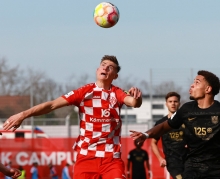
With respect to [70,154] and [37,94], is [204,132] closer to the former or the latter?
[70,154]

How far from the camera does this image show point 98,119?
839 cm

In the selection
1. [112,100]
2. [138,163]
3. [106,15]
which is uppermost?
[106,15]

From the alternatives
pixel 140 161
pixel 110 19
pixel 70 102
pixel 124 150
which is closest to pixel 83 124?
pixel 70 102

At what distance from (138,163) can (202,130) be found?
30.0 ft

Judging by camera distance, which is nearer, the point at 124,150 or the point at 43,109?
the point at 43,109

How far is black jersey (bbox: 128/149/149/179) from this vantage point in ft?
55.4

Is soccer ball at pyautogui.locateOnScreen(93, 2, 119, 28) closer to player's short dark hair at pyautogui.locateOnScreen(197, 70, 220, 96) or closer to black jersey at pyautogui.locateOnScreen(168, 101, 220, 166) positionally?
player's short dark hair at pyautogui.locateOnScreen(197, 70, 220, 96)

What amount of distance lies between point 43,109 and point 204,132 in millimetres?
2017

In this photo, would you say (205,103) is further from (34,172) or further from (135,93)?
(34,172)

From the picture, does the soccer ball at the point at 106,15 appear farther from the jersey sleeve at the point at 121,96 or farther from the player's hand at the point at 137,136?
the player's hand at the point at 137,136

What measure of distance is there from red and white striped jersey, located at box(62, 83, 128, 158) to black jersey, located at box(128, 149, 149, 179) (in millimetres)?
8556

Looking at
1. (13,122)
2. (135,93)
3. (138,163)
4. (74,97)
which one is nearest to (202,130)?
(135,93)

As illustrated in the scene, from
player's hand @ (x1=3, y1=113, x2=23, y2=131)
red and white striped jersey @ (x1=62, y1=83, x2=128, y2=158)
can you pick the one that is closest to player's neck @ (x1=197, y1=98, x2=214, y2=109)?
red and white striped jersey @ (x1=62, y1=83, x2=128, y2=158)

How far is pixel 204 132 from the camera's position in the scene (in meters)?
8.04
